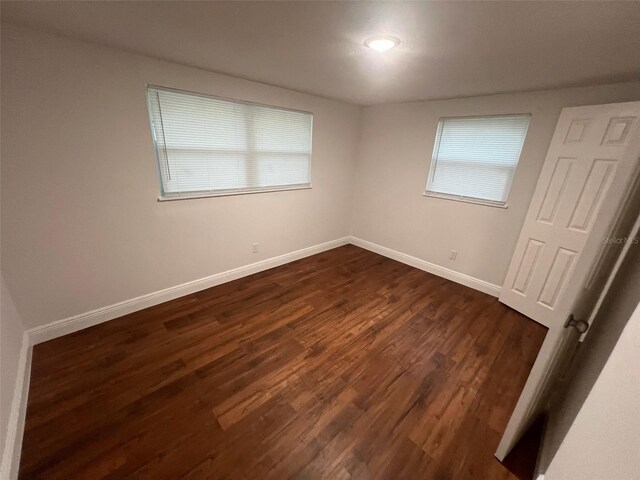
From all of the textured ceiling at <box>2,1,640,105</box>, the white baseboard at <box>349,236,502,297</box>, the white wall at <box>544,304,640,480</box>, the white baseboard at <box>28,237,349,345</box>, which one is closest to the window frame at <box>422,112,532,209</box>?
the textured ceiling at <box>2,1,640,105</box>

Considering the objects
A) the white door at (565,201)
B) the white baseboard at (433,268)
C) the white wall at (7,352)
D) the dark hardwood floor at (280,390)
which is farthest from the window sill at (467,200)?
the white wall at (7,352)

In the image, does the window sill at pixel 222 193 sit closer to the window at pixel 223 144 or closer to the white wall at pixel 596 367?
the window at pixel 223 144

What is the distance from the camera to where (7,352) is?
1504 mm

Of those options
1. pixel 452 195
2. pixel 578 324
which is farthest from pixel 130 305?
pixel 452 195

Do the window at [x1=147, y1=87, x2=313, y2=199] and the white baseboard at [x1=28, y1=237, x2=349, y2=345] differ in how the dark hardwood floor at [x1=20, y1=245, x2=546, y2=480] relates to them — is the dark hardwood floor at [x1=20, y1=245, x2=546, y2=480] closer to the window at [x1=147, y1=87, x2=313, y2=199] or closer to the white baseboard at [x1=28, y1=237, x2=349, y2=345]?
the white baseboard at [x1=28, y1=237, x2=349, y2=345]

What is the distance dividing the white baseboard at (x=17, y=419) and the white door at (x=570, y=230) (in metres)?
2.46

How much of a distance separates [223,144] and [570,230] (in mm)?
3475

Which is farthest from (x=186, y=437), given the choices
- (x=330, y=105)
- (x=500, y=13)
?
(x=330, y=105)

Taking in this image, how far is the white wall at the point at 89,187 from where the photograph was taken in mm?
1681

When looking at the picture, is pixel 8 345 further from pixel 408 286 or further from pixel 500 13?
pixel 408 286

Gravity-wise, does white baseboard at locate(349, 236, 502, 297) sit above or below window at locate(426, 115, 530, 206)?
below

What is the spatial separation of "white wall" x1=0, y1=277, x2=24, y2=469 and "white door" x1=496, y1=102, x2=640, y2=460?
2594mm

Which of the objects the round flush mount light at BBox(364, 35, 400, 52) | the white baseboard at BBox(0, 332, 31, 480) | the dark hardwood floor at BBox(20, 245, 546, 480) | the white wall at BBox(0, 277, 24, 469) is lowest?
the dark hardwood floor at BBox(20, 245, 546, 480)

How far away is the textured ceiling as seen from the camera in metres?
1.17
